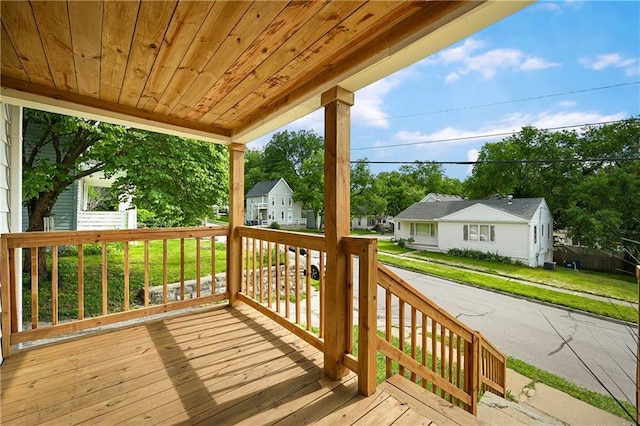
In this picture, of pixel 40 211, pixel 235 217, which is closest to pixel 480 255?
pixel 235 217

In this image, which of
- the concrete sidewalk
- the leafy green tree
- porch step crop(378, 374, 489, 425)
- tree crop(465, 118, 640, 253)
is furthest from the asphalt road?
the leafy green tree

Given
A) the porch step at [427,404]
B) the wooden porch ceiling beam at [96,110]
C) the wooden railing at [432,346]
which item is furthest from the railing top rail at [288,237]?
the wooden porch ceiling beam at [96,110]

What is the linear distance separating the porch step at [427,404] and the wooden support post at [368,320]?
163 millimetres

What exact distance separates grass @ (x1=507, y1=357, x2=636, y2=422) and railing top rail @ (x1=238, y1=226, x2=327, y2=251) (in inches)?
172

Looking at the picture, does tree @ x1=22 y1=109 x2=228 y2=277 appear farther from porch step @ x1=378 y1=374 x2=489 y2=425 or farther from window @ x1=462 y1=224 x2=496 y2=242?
window @ x1=462 y1=224 x2=496 y2=242

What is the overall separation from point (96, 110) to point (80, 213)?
284 inches

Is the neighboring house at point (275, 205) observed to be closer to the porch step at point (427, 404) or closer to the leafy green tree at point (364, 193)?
the leafy green tree at point (364, 193)

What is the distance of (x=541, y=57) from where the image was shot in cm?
704

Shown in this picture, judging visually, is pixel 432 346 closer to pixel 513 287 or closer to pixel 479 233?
pixel 513 287

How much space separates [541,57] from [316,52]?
343 inches

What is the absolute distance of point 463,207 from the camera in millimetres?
13117

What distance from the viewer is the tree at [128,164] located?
4676mm

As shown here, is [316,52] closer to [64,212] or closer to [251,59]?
[251,59]

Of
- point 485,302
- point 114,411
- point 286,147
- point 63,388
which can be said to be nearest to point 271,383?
point 114,411
